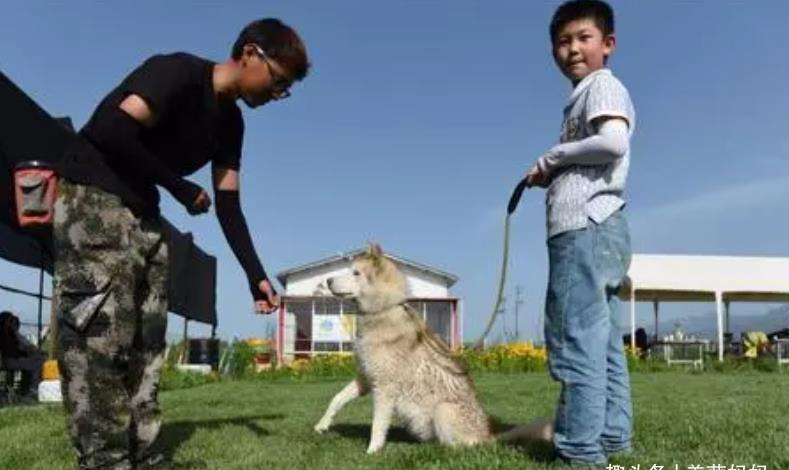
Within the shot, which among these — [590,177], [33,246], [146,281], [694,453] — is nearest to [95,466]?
[146,281]

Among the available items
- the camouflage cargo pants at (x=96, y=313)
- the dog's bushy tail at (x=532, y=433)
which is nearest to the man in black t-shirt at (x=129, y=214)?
the camouflage cargo pants at (x=96, y=313)

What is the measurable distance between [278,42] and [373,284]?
2.21 m

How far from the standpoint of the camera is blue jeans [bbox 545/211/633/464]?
403 cm

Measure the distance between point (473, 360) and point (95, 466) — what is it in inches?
623

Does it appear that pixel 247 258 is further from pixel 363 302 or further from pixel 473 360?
pixel 473 360

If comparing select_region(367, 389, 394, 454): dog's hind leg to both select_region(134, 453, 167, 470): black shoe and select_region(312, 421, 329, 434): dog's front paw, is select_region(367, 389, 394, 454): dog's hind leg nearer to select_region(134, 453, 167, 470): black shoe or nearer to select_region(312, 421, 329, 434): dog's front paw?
select_region(312, 421, 329, 434): dog's front paw

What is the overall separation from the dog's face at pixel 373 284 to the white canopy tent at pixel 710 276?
20.8 meters

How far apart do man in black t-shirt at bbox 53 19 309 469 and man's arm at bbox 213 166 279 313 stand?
55 centimetres

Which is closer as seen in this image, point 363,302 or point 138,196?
point 138,196

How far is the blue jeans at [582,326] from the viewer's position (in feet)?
13.2

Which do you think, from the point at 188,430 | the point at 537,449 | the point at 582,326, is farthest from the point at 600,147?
the point at 188,430

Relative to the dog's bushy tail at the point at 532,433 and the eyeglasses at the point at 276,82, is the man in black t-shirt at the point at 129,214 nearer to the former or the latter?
the eyeglasses at the point at 276,82

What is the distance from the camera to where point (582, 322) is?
4.05 metres

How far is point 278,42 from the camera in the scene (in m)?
4.02
